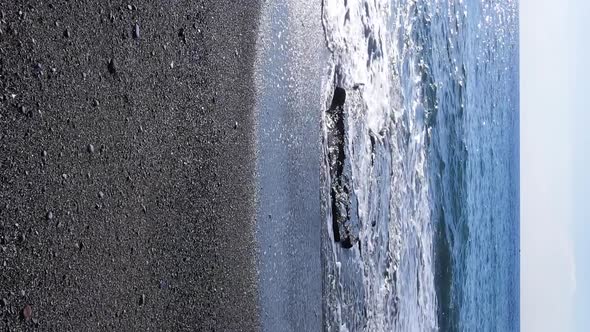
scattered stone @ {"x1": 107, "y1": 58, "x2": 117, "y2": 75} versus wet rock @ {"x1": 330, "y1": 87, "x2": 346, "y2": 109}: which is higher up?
scattered stone @ {"x1": 107, "y1": 58, "x2": 117, "y2": 75}

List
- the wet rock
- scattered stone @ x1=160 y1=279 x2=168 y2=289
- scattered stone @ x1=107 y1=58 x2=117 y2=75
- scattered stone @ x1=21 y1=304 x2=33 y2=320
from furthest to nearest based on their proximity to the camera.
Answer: the wet rock
scattered stone @ x1=160 y1=279 x2=168 y2=289
scattered stone @ x1=107 y1=58 x2=117 y2=75
scattered stone @ x1=21 y1=304 x2=33 y2=320

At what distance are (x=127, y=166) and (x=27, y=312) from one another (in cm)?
22

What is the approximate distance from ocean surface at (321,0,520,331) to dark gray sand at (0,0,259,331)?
0.46 meters

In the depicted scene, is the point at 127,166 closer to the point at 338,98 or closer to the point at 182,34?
the point at 182,34

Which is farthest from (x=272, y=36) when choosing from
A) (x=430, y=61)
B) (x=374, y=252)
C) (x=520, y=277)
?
(x=520, y=277)

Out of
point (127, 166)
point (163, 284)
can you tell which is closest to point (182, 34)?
point (127, 166)

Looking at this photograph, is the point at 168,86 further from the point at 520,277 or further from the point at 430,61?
the point at 520,277

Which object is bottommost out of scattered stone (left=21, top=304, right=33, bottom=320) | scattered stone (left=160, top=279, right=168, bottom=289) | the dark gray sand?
scattered stone (left=160, top=279, right=168, bottom=289)

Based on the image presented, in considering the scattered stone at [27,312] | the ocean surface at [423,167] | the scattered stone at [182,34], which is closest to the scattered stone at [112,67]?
the scattered stone at [182,34]

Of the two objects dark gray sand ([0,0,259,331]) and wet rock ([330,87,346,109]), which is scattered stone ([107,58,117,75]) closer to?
dark gray sand ([0,0,259,331])

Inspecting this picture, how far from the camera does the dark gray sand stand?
652mm

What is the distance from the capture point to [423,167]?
225cm

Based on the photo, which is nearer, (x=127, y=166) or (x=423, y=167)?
(x=127, y=166)

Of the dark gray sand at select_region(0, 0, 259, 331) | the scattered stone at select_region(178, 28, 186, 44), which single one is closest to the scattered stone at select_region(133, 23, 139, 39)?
the dark gray sand at select_region(0, 0, 259, 331)
